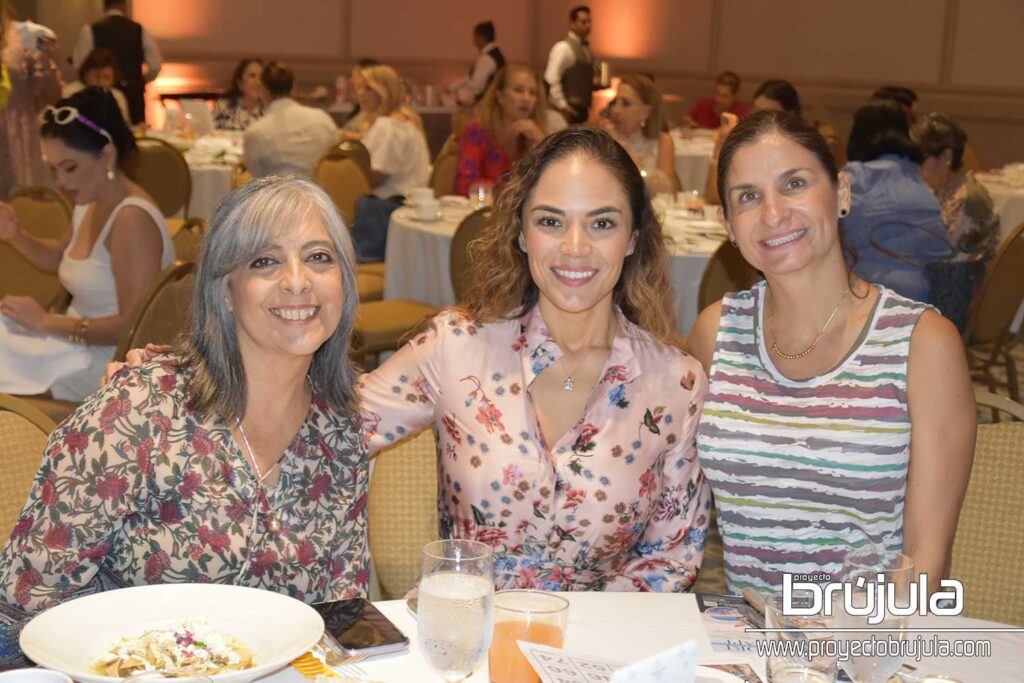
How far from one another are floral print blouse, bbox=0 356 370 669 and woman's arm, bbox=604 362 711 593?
0.54m

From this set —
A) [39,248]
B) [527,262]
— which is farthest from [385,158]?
[527,262]

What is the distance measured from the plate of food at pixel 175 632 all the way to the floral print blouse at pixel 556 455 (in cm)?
57

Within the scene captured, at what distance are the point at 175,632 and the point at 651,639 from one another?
0.64 m

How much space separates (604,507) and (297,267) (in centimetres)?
70

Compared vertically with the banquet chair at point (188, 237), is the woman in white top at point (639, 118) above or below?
above

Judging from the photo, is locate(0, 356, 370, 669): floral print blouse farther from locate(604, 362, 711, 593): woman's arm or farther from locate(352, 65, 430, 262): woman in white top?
locate(352, 65, 430, 262): woman in white top

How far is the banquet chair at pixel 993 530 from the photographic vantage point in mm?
2312

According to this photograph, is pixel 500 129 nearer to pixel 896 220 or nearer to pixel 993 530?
pixel 896 220

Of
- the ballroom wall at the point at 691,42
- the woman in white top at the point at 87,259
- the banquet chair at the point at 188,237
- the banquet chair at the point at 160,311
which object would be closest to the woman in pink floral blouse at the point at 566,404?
the banquet chair at the point at 160,311

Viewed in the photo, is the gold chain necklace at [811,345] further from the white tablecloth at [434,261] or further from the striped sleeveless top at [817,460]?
the white tablecloth at [434,261]

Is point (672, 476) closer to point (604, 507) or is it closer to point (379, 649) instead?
point (604, 507)

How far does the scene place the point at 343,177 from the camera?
6.62m

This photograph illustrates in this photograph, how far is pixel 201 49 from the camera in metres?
13.4

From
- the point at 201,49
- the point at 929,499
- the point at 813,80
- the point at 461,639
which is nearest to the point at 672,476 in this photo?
the point at 929,499
